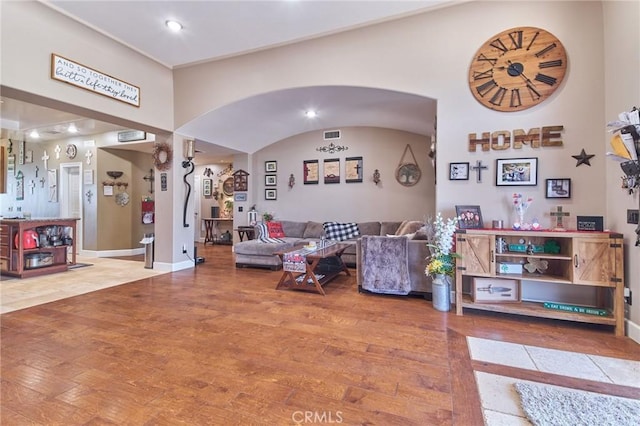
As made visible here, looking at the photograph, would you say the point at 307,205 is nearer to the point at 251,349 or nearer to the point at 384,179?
the point at 384,179

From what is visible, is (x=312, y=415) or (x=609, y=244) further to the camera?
(x=609, y=244)

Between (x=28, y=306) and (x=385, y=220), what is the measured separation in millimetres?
5579

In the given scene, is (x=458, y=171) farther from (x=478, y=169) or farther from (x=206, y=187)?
(x=206, y=187)

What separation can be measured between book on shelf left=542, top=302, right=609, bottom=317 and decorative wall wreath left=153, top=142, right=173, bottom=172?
562 cm

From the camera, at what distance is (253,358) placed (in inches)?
82.4

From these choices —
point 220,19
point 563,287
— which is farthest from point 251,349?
point 220,19

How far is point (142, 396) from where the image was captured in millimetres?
1672

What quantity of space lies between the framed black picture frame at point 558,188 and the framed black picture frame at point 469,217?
69 cm

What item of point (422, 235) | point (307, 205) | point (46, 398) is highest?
point (307, 205)

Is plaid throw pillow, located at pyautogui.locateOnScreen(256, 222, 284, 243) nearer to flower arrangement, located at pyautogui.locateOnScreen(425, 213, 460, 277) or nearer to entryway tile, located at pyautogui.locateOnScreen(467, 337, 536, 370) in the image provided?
flower arrangement, located at pyautogui.locateOnScreen(425, 213, 460, 277)

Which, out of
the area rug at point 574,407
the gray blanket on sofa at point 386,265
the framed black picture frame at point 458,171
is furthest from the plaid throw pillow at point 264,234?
the area rug at point 574,407

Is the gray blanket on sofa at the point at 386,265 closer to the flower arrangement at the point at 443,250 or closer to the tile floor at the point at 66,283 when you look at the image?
the flower arrangement at the point at 443,250

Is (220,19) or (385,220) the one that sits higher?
(220,19)

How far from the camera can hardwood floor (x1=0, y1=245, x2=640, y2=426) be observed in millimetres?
1558
